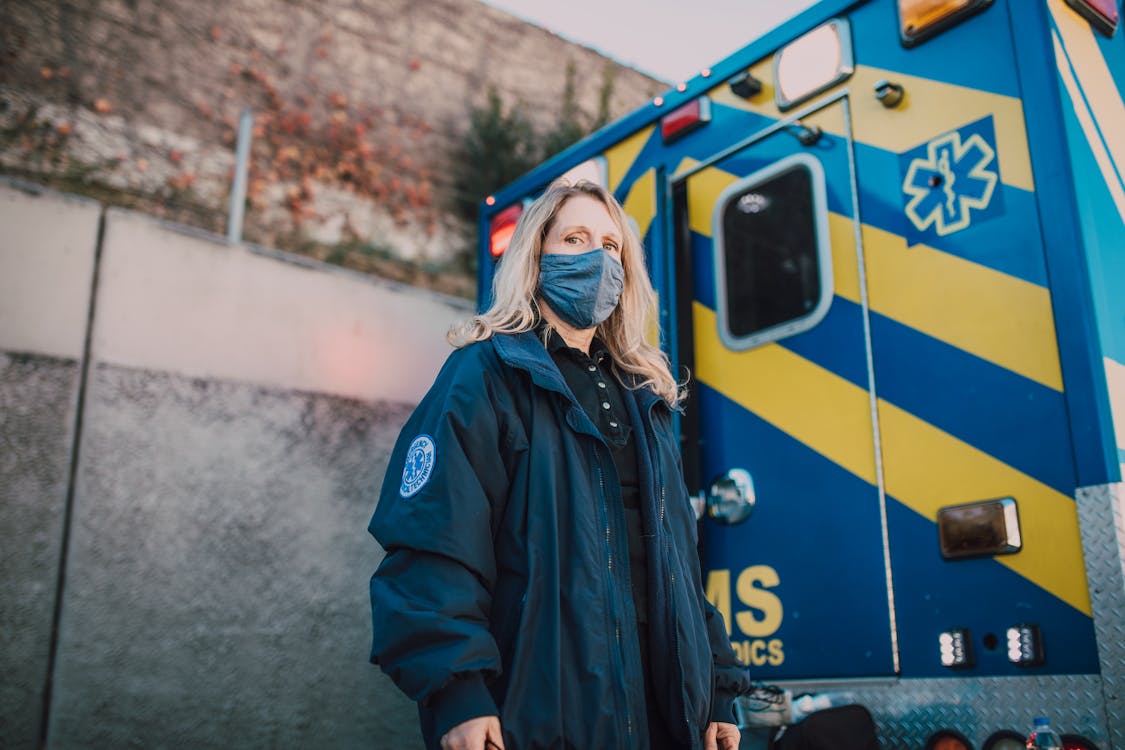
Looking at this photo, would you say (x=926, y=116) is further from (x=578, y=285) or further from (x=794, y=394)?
(x=578, y=285)

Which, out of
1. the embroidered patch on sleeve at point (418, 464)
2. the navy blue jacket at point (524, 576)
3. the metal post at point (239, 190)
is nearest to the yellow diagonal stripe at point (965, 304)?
the navy blue jacket at point (524, 576)

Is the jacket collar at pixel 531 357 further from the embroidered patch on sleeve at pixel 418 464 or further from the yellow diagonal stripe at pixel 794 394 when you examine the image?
the yellow diagonal stripe at pixel 794 394

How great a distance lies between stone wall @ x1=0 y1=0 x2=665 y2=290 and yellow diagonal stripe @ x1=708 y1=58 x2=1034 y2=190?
4.91 meters

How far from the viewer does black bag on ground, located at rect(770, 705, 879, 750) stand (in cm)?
214

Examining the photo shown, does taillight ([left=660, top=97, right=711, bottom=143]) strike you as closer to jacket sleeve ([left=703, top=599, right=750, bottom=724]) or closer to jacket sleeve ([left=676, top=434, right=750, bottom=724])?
jacket sleeve ([left=676, top=434, right=750, bottom=724])

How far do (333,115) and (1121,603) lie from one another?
669 centimetres

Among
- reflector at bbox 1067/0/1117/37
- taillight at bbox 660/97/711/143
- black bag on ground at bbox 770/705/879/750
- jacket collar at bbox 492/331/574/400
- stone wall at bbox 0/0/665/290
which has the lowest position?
black bag on ground at bbox 770/705/879/750

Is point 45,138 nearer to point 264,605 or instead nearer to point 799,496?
point 264,605

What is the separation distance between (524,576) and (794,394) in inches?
52.5

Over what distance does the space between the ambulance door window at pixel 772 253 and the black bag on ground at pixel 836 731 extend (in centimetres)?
105

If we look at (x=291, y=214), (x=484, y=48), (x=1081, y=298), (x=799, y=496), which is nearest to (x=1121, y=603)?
(x=1081, y=298)

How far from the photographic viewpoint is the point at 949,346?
2223mm

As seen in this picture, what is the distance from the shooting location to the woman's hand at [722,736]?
1.68 m

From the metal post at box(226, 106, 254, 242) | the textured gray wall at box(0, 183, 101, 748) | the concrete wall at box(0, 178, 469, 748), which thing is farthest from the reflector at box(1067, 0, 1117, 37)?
the metal post at box(226, 106, 254, 242)
